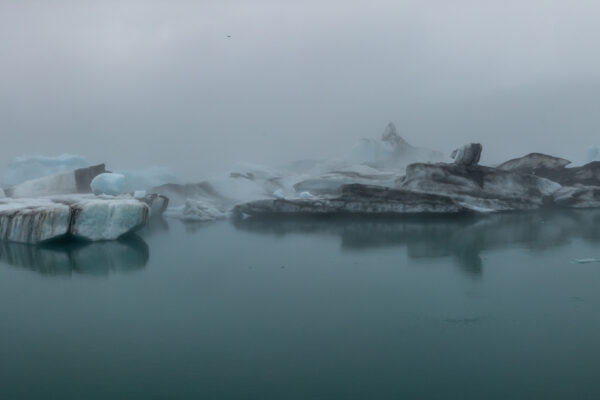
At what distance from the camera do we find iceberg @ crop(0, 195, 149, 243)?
298 inches

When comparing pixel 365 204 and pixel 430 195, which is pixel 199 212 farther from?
pixel 430 195

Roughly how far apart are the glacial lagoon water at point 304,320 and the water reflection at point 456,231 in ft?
0.27

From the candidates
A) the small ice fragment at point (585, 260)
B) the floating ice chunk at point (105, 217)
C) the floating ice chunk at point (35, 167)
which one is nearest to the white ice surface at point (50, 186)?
the floating ice chunk at point (35, 167)

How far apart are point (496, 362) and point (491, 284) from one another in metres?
2.00

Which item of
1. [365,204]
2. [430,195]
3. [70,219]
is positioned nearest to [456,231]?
[430,195]

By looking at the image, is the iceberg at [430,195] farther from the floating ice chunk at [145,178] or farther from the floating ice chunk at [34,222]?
the floating ice chunk at [34,222]

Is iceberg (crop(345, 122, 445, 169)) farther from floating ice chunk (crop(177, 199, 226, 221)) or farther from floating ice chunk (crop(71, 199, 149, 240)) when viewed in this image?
floating ice chunk (crop(71, 199, 149, 240))

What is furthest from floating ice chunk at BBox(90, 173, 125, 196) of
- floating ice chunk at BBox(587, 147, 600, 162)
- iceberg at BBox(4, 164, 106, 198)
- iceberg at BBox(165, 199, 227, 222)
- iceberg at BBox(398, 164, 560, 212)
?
floating ice chunk at BBox(587, 147, 600, 162)

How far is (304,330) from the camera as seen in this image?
3982mm

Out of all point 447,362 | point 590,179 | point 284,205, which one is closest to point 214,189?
point 284,205

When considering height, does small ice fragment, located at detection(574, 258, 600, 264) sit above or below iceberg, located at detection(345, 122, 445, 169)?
below

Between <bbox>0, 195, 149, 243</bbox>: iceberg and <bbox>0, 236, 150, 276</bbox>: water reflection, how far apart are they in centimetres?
14

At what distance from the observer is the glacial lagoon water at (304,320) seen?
3.13 meters

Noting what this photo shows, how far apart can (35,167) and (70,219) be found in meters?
7.06
